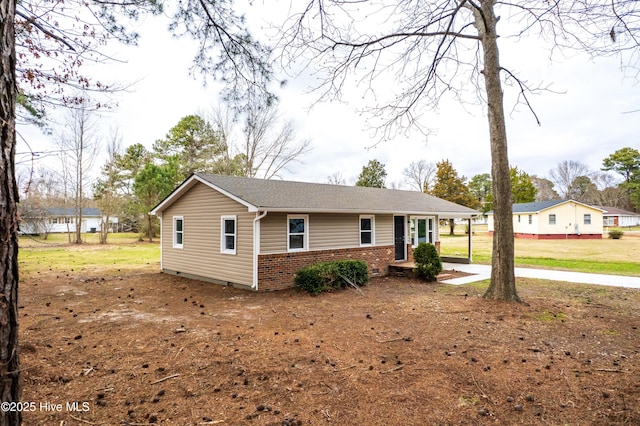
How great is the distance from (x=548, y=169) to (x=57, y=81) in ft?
242

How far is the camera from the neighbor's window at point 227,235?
1070 cm

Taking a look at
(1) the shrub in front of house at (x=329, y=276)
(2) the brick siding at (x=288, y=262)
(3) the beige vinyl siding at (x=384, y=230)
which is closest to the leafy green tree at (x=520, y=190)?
(3) the beige vinyl siding at (x=384, y=230)

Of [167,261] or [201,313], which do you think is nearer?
[201,313]

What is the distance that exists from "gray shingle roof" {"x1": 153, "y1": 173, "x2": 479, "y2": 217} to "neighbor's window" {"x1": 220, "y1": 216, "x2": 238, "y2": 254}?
105cm

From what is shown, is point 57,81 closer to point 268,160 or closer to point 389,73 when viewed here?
point 389,73

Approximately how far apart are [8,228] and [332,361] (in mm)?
3855

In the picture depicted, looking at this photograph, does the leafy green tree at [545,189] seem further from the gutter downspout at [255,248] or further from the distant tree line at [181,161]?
the gutter downspout at [255,248]

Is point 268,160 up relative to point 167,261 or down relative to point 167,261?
up

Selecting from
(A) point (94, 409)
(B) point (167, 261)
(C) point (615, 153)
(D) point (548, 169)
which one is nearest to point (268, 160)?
(B) point (167, 261)

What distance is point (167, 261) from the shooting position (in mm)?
13469

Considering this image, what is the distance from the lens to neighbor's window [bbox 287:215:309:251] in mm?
10617

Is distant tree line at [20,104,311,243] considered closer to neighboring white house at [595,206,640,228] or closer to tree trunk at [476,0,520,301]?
tree trunk at [476,0,520,301]

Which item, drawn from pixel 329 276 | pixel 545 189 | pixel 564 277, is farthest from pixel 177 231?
pixel 545 189

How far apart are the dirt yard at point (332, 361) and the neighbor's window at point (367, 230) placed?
4660 millimetres
